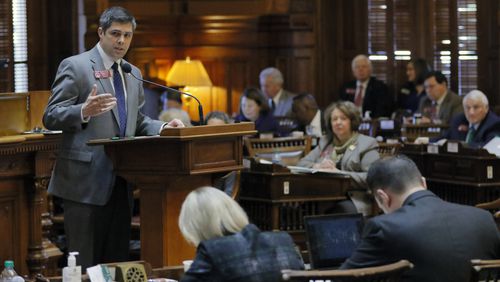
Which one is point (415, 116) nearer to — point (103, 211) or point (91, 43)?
point (91, 43)

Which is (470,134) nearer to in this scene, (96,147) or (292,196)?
(292,196)

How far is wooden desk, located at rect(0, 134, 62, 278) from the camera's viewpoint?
20.7ft

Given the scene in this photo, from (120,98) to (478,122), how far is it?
191 inches

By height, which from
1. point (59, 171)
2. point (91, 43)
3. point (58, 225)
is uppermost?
point (91, 43)

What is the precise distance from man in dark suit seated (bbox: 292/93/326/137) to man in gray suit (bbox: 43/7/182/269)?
5.15 metres

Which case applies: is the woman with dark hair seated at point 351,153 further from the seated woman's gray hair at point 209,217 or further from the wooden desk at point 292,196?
the seated woman's gray hair at point 209,217

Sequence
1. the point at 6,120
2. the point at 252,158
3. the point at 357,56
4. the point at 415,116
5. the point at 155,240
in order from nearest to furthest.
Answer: the point at 155,240 → the point at 6,120 → the point at 252,158 → the point at 415,116 → the point at 357,56

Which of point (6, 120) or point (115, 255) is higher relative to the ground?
point (6, 120)

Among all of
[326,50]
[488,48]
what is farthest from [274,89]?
[488,48]

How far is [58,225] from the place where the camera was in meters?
8.65

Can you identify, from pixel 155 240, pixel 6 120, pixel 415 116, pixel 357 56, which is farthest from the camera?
pixel 357 56

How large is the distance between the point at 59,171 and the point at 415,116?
655 centimetres

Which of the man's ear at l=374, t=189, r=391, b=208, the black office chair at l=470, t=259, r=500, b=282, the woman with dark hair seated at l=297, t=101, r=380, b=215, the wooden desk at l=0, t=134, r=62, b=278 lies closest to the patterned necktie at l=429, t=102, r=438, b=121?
the woman with dark hair seated at l=297, t=101, r=380, b=215

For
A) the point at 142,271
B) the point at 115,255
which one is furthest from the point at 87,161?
the point at 142,271
